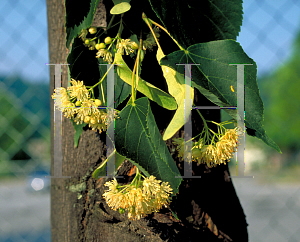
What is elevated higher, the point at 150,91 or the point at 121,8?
the point at 121,8

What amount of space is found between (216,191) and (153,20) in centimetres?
31

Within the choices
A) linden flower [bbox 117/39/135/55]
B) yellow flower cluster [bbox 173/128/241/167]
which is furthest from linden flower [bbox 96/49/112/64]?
yellow flower cluster [bbox 173/128/241/167]

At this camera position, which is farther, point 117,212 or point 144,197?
point 117,212

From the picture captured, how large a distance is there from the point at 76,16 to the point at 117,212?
0.29 metres

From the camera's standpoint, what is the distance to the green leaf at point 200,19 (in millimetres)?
290

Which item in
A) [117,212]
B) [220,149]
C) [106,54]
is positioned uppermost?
[106,54]

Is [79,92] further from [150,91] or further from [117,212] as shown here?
[117,212]

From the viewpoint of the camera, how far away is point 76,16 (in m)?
0.31

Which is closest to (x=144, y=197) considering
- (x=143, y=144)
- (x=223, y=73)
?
(x=143, y=144)

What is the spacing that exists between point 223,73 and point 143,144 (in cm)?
12

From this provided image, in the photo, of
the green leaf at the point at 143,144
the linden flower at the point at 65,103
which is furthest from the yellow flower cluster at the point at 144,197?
the linden flower at the point at 65,103

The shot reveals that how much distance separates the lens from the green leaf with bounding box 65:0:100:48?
1.01 feet

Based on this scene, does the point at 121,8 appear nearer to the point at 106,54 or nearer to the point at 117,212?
the point at 106,54

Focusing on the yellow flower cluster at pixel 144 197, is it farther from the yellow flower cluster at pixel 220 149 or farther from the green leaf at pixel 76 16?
the green leaf at pixel 76 16
